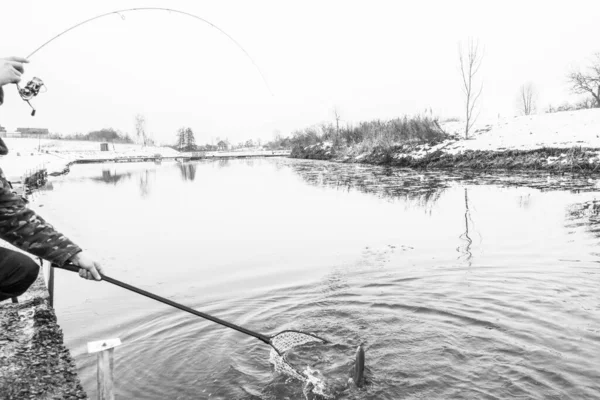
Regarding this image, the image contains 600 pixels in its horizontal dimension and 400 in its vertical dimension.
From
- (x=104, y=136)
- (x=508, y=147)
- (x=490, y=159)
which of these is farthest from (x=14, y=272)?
(x=104, y=136)

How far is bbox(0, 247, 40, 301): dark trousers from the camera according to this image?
2707 mm

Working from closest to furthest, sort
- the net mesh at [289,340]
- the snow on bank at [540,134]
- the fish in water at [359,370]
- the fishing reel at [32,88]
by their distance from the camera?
the fishing reel at [32,88] < the fish in water at [359,370] < the net mesh at [289,340] < the snow on bank at [540,134]

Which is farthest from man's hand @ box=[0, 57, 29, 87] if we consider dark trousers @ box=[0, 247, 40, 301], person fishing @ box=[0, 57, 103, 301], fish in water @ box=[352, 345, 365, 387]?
fish in water @ box=[352, 345, 365, 387]

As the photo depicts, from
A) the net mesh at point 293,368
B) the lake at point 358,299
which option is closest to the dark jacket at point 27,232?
the lake at point 358,299

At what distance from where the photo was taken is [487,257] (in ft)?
27.4

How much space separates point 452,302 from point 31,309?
16.5 ft

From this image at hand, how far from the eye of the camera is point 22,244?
263cm

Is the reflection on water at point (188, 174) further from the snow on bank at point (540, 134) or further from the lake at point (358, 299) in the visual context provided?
the snow on bank at point (540, 134)

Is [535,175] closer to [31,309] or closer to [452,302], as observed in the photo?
[452,302]

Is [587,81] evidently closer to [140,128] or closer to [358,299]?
[358,299]

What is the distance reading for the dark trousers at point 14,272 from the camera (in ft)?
8.88

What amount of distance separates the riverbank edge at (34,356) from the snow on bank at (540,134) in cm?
2824

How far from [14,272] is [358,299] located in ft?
15.2

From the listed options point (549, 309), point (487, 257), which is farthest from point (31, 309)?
point (487, 257)
